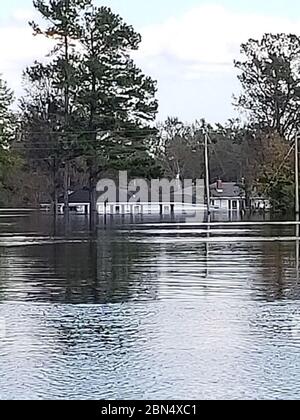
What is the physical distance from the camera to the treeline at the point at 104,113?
2714 inches

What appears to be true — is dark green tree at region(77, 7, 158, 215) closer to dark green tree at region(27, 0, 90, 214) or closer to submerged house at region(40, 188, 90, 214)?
dark green tree at region(27, 0, 90, 214)

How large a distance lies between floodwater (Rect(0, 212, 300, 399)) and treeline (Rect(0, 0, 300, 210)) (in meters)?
50.3

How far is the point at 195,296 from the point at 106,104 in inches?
2238

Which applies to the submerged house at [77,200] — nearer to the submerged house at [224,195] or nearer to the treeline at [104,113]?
the treeline at [104,113]

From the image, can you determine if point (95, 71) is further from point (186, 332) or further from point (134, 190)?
point (186, 332)

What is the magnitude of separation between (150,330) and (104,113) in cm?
6041

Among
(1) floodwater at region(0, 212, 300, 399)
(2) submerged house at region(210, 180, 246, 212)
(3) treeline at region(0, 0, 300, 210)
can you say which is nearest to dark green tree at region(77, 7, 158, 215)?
(3) treeline at region(0, 0, 300, 210)

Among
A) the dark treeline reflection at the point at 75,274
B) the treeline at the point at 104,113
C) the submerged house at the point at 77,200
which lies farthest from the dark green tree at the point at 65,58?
the dark treeline reflection at the point at 75,274

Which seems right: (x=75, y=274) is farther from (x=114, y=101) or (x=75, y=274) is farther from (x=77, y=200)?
(x=77, y=200)

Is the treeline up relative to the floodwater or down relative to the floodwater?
up

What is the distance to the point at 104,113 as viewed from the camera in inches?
2734

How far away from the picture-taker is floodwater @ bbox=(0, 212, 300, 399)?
716 cm

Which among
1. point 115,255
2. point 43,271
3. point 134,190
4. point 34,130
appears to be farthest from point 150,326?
point 134,190

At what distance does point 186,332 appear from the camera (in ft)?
31.6
